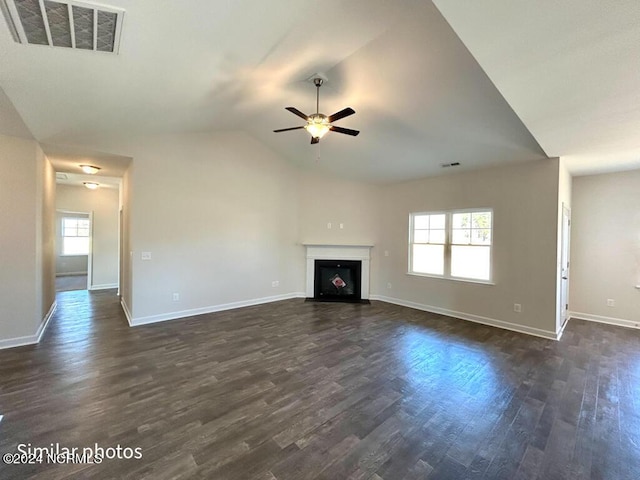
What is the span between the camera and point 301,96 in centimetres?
387

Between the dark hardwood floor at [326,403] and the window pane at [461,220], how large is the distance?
1985 millimetres

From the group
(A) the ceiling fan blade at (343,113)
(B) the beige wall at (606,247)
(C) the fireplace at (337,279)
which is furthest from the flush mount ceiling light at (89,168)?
(B) the beige wall at (606,247)

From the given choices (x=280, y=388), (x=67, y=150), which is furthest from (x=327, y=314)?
(x=67, y=150)

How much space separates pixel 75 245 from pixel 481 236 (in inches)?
483

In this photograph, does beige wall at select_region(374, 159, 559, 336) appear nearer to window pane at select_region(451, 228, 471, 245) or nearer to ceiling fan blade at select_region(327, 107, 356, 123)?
window pane at select_region(451, 228, 471, 245)

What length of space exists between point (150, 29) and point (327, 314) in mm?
4529

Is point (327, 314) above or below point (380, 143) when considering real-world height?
below

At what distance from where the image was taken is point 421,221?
5.80 m

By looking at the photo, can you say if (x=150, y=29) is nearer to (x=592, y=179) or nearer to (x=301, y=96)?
(x=301, y=96)

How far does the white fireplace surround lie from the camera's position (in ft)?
21.0

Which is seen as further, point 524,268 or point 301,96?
point 524,268

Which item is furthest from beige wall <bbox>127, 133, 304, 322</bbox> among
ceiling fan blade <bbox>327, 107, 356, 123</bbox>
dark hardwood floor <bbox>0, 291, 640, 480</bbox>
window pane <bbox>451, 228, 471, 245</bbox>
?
window pane <bbox>451, 228, 471, 245</bbox>

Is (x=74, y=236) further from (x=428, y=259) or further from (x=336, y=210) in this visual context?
(x=428, y=259)

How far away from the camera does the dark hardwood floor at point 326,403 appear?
69.5 inches
